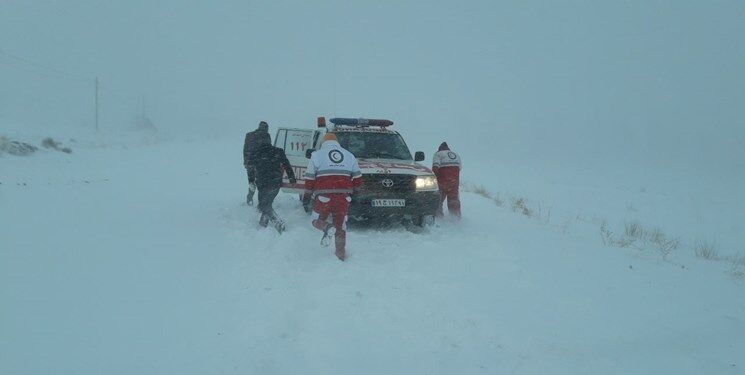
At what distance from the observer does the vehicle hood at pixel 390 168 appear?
7.82 meters

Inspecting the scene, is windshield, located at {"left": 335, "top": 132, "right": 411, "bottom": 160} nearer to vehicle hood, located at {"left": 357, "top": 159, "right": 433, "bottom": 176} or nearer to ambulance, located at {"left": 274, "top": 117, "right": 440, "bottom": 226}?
ambulance, located at {"left": 274, "top": 117, "right": 440, "bottom": 226}

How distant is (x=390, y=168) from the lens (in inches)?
313

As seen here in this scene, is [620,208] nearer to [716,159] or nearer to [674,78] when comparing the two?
[716,159]

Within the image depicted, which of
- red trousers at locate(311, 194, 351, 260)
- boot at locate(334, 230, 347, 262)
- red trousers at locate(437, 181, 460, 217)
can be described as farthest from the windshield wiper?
boot at locate(334, 230, 347, 262)

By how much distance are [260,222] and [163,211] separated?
218 cm

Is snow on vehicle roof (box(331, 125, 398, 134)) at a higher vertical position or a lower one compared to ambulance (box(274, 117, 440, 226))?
higher

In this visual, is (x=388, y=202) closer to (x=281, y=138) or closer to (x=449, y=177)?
(x=449, y=177)

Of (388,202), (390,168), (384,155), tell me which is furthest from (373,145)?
(388,202)

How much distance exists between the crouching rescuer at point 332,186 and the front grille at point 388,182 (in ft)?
3.93

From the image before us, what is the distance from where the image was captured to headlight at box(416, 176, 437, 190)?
7.99 m

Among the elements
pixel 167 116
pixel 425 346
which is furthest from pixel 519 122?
pixel 425 346

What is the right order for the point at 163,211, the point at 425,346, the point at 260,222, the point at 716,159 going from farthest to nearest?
the point at 716,159 → the point at 163,211 → the point at 260,222 → the point at 425,346

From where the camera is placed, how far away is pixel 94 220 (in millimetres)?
7391

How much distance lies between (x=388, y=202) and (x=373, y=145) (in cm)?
186
